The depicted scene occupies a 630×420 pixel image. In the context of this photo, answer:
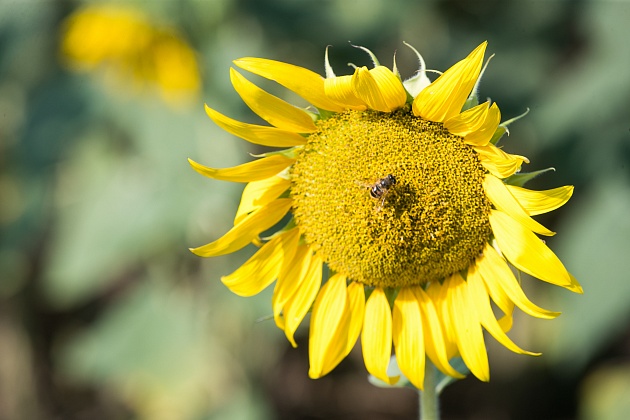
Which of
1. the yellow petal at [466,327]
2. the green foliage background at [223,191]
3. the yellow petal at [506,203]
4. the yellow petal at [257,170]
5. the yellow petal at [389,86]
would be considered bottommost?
the green foliage background at [223,191]

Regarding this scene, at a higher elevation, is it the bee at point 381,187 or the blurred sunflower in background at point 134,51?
the bee at point 381,187

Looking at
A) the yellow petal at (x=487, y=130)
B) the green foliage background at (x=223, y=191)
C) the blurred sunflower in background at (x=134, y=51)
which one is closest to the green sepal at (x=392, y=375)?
the yellow petal at (x=487, y=130)

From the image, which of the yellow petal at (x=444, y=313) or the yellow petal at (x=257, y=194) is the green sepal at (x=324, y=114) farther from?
the yellow petal at (x=444, y=313)

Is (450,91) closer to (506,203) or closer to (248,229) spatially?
(506,203)

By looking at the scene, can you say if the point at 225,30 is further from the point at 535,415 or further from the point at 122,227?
the point at 535,415

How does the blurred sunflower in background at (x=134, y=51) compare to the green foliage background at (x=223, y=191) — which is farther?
the blurred sunflower in background at (x=134, y=51)

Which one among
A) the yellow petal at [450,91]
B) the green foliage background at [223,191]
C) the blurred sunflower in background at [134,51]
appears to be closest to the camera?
the yellow petal at [450,91]

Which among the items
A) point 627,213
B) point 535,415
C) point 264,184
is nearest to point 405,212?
point 264,184
